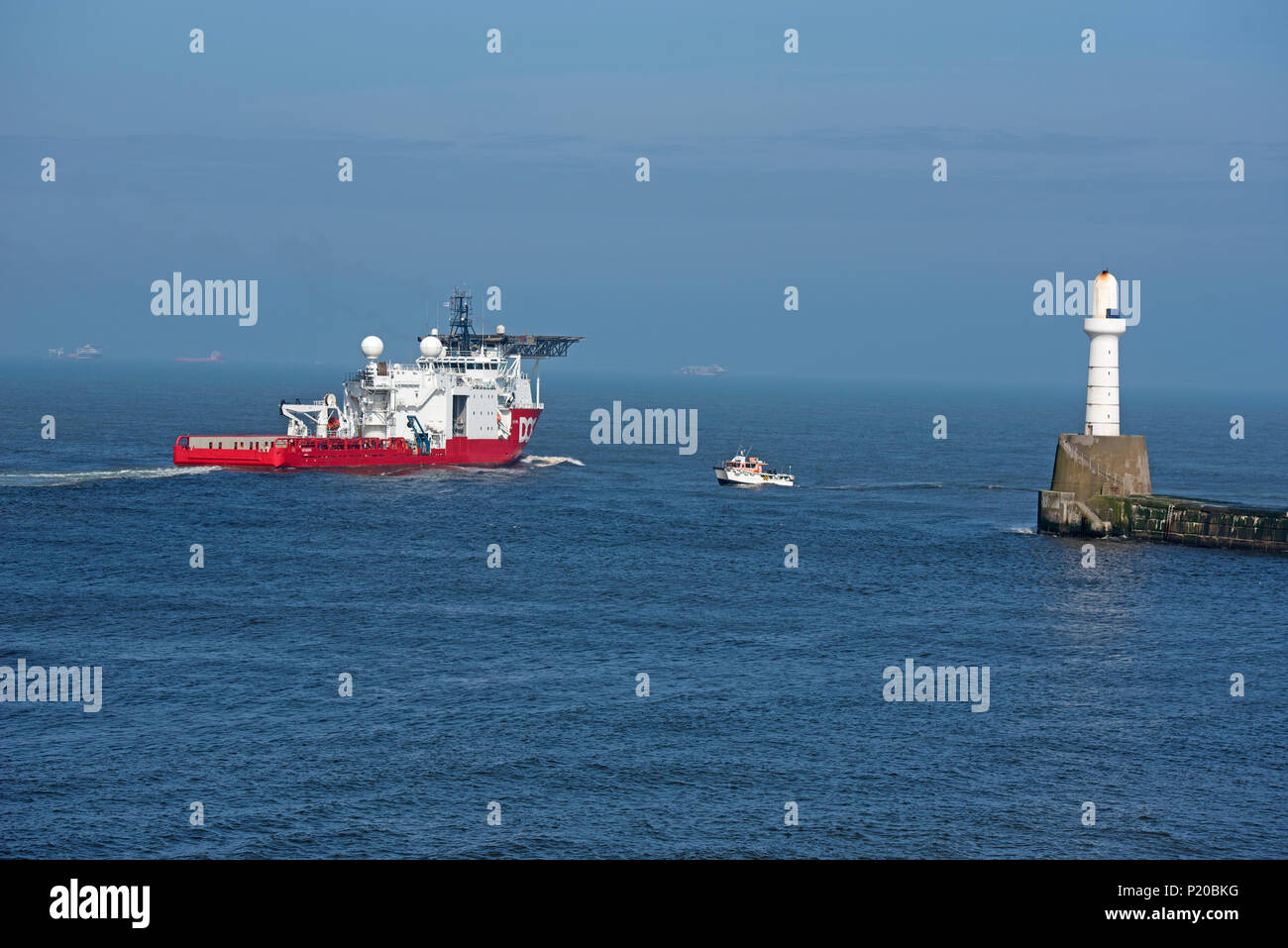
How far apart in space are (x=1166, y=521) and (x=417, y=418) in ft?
199

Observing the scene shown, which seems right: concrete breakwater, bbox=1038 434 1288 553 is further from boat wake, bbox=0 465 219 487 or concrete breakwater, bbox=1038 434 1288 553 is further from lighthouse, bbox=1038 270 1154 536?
boat wake, bbox=0 465 219 487

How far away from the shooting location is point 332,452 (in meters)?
106

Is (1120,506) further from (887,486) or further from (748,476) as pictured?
(748,476)

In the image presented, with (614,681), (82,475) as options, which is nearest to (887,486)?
(82,475)

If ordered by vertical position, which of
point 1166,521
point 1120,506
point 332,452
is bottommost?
point 1166,521

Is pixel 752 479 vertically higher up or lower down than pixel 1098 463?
lower down

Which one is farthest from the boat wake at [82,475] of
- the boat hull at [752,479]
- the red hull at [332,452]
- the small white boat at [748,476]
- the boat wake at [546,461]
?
the boat hull at [752,479]

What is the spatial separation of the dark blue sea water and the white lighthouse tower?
8.94 m

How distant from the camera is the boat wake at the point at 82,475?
297ft

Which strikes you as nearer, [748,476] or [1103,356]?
[1103,356]

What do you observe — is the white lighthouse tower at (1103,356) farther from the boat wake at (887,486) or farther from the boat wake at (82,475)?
the boat wake at (82,475)

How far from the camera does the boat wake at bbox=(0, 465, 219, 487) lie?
3561 inches

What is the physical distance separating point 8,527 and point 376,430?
40.3m

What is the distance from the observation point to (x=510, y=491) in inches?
3851
